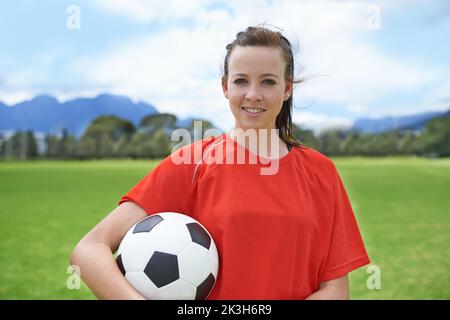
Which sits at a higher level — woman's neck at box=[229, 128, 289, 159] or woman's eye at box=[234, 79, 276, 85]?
woman's eye at box=[234, 79, 276, 85]

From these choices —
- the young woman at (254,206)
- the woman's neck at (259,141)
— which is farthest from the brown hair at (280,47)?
the woman's neck at (259,141)

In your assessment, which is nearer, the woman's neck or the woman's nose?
the woman's nose

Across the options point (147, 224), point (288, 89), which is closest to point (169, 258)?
point (147, 224)

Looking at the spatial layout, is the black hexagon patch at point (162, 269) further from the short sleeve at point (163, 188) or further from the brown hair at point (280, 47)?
the brown hair at point (280, 47)

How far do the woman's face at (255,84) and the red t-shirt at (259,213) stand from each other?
0.58 ft

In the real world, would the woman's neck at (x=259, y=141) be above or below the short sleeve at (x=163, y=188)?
above

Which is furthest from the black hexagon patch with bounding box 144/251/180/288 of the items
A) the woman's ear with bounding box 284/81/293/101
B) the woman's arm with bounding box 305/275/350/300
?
the woman's ear with bounding box 284/81/293/101

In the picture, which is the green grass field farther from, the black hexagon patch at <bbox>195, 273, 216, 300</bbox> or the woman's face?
the woman's face

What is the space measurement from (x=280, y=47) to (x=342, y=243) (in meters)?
0.95

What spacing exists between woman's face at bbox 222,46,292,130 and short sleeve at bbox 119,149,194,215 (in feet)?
1.14

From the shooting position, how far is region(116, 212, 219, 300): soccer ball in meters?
1.99

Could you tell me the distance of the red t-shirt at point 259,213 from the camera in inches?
79.7

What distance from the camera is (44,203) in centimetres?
1521

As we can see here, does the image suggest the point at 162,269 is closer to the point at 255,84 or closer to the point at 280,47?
the point at 255,84
